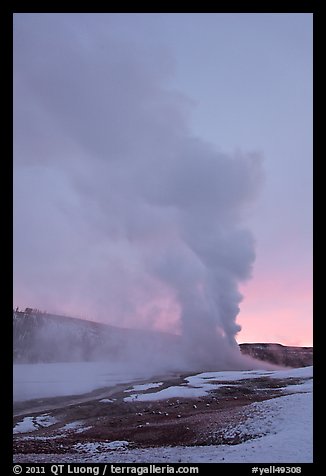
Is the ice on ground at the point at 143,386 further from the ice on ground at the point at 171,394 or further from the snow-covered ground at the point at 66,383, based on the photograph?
the snow-covered ground at the point at 66,383

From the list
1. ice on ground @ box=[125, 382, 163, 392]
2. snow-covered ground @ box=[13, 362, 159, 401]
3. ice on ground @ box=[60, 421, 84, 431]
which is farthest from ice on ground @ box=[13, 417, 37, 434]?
ice on ground @ box=[125, 382, 163, 392]

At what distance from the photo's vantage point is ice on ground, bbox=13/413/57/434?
20375 millimetres

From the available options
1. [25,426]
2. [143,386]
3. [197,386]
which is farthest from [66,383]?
[25,426]

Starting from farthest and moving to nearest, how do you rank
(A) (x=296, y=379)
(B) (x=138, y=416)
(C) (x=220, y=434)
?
(A) (x=296, y=379) → (B) (x=138, y=416) → (C) (x=220, y=434)

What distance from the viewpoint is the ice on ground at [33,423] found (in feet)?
66.8

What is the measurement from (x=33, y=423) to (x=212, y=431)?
9386mm

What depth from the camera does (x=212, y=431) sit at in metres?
18.3

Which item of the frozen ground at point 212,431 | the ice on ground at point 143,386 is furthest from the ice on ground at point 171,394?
the ice on ground at point 143,386
